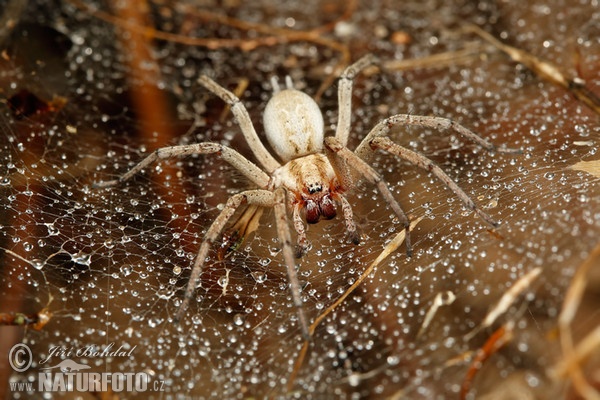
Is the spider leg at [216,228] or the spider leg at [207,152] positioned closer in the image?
the spider leg at [216,228]

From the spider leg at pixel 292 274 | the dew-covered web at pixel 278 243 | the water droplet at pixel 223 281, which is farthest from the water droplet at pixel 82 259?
the spider leg at pixel 292 274

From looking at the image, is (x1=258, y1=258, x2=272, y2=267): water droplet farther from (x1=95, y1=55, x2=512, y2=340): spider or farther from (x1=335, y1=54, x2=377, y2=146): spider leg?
(x1=335, y1=54, x2=377, y2=146): spider leg

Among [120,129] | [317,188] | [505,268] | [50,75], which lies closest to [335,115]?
[317,188]

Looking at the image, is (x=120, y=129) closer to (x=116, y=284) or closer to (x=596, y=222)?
(x=116, y=284)

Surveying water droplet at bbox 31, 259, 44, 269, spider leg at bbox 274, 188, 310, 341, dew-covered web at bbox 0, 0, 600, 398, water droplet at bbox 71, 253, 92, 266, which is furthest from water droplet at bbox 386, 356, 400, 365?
water droplet at bbox 31, 259, 44, 269

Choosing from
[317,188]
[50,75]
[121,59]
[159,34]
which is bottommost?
[317,188]

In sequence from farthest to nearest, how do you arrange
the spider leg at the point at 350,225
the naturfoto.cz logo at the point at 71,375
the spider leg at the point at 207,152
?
the spider leg at the point at 207,152 → the spider leg at the point at 350,225 → the naturfoto.cz logo at the point at 71,375

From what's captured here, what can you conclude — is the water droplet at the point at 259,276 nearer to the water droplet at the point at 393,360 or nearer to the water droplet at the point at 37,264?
the water droplet at the point at 393,360
